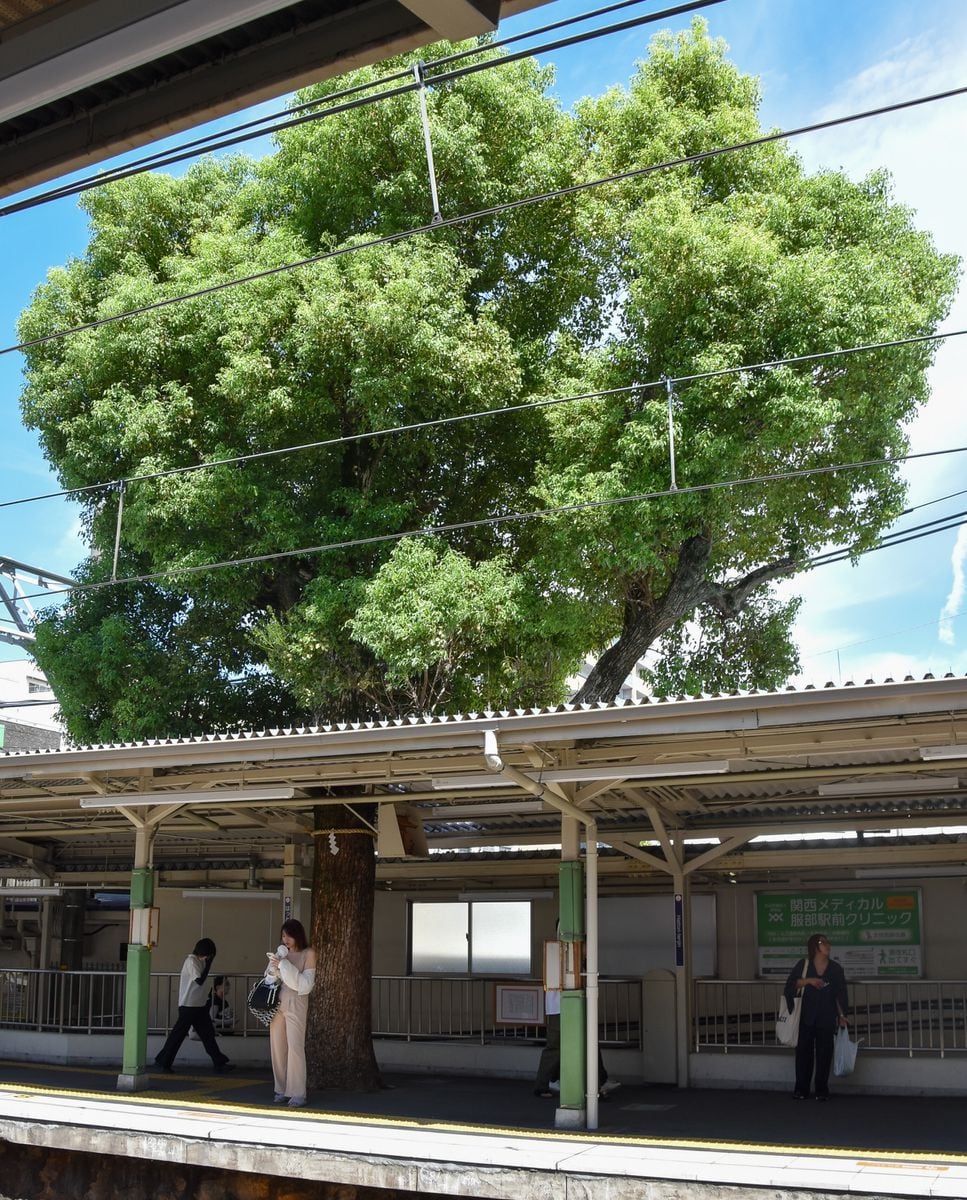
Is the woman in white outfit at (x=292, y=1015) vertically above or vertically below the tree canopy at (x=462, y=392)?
below

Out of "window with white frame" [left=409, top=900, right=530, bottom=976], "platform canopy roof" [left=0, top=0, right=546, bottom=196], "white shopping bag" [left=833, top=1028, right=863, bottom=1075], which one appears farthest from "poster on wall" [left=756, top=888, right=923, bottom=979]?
"platform canopy roof" [left=0, top=0, right=546, bottom=196]

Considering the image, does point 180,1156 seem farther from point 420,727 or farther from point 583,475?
point 583,475

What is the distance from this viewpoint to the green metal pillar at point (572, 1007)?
9953 mm

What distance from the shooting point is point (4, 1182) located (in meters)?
10.4

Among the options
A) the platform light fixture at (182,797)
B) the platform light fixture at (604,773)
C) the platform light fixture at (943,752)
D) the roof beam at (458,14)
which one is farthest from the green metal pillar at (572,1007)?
the roof beam at (458,14)

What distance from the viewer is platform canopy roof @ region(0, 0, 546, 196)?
327cm

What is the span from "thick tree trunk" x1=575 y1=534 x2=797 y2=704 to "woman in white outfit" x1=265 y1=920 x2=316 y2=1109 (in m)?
5.51

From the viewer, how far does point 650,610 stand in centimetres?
1655

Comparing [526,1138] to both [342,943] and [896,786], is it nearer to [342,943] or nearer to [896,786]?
[896,786]

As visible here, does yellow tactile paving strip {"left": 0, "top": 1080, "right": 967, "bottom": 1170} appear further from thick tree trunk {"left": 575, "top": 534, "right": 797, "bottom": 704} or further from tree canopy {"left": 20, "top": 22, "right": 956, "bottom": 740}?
thick tree trunk {"left": 575, "top": 534, "right": 797, "bottom": 704}

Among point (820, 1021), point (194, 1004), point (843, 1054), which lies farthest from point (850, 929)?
point (194, 1004)

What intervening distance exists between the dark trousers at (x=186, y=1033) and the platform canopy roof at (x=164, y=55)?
11.5 metres

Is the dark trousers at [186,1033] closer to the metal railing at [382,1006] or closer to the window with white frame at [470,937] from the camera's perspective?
the metal railing at [382,1006]

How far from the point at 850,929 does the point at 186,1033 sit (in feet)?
23.1
